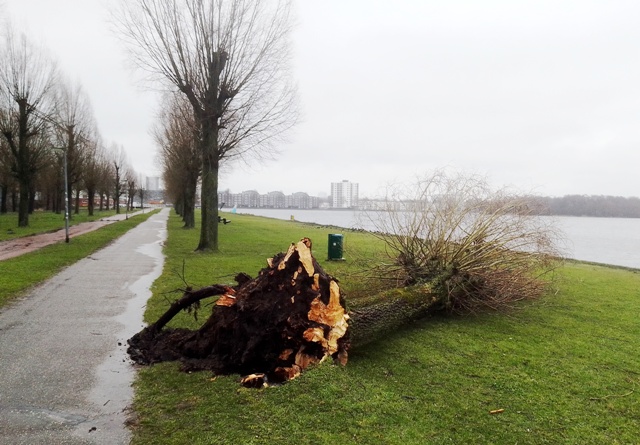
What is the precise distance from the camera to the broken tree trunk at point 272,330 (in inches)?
185

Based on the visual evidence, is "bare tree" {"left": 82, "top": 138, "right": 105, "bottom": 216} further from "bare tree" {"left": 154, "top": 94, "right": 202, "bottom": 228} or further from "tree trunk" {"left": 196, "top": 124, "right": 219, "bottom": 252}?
"tree trunk" {"left": 196, "top": 124, "right": 219, "bottom": 252}

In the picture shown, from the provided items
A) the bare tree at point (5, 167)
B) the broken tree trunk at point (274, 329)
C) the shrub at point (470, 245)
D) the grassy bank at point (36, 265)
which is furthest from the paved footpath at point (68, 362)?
the bare tree at point (5, 167)

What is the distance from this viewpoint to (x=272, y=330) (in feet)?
15.6

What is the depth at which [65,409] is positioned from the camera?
3920mm

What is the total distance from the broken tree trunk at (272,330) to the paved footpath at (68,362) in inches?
23.3

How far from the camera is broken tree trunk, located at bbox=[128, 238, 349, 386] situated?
4699 millimetres

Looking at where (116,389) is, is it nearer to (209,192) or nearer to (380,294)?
(380,294)

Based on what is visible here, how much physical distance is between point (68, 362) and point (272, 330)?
2468 mm

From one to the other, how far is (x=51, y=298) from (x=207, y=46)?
1040cm

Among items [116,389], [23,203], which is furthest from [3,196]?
[116,389]

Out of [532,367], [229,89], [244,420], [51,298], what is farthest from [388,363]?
[229,89]

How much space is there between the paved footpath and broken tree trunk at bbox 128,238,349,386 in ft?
1.94

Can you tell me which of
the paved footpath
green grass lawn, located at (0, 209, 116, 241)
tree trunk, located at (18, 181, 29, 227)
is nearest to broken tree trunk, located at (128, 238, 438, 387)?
the paved footpath

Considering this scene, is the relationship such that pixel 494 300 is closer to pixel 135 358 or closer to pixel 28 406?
pixel 135 358
